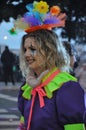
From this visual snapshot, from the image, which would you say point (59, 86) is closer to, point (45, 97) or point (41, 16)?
point (45, 97)

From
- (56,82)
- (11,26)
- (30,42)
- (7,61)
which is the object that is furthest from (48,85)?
(7,61)

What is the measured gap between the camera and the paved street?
10.5 m

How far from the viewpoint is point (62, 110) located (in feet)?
10.1

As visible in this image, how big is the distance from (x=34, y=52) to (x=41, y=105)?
0.35m

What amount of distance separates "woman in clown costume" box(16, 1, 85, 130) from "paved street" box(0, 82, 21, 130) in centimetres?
698

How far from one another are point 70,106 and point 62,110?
0.18 feet

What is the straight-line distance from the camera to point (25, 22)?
3.47m

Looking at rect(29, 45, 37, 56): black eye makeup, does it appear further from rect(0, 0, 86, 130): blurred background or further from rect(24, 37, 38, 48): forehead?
rect(0, 0, 86, 130): blurred background

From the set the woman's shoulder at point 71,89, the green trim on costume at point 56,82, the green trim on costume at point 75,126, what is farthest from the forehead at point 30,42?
the green trim on costume at point 75,126

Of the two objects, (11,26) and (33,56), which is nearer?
(33,56)

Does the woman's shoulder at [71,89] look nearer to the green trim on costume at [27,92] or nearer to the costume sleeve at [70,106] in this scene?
the costume sleeve at [70,106]

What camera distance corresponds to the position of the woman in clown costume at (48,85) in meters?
3.09

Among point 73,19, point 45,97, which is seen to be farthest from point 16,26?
point 73,19

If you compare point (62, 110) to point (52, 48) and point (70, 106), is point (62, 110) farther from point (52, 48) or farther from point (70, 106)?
point (52, 48)
